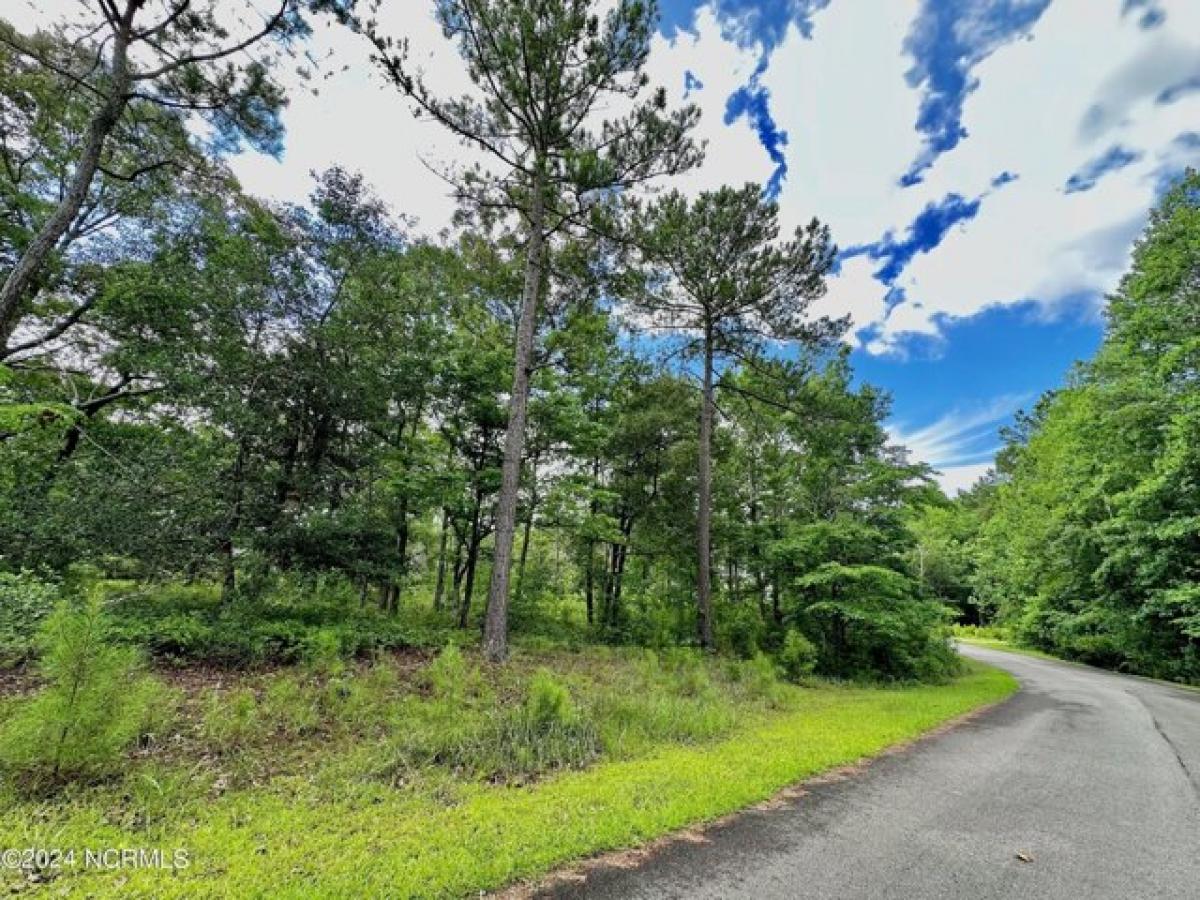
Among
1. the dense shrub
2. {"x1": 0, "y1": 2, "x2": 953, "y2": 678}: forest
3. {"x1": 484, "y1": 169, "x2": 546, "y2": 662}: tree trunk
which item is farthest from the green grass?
the dense shrub

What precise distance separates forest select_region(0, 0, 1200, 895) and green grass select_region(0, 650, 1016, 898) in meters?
0.04

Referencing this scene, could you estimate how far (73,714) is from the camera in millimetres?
3457

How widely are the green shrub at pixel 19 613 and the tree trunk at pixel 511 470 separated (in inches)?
210

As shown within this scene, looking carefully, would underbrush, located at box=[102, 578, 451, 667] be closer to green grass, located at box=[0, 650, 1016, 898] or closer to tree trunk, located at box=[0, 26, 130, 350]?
green grass, located at box=[0, 650, 1016, 898]

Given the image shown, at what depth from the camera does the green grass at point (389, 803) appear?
2.80m

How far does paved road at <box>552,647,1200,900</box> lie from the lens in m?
3.06

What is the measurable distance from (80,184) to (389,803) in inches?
373

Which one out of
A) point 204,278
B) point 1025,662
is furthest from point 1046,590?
point 204,278

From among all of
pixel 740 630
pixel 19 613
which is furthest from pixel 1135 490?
pixel 19 613

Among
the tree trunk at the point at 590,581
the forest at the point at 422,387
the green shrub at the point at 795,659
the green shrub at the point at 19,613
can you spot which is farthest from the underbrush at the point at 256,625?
the green shrub at the point at 795,659

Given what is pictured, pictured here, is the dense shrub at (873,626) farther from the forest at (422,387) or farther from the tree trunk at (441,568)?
the tree trunk at (441,568)

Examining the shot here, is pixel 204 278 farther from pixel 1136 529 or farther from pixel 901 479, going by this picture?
pixel 1136 529

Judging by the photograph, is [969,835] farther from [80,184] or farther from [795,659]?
[80,184]

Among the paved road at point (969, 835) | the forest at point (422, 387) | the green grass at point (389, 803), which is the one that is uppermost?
the forest at point (422, 387)
